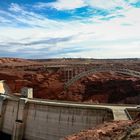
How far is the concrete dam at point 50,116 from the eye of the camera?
3694cm

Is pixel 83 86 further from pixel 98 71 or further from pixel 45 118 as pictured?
pixel 45 118

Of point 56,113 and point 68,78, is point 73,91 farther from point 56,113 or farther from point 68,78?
point 56,113

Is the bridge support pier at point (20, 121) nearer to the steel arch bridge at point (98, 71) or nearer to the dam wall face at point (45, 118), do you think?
the dam wall face at point (45, 118)

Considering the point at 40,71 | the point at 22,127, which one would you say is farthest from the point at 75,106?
the point at 40,71

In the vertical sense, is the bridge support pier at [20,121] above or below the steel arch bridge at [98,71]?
below


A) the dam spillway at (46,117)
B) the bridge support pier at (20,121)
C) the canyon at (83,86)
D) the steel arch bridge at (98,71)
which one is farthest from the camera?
the canyon at (83,86)

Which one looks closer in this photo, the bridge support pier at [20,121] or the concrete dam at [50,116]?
the concrete dam at [50,116]

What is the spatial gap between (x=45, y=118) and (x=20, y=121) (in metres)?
4.66

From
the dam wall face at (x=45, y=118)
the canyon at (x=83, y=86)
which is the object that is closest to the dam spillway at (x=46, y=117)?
the dam wall face at (x=45, y=118)

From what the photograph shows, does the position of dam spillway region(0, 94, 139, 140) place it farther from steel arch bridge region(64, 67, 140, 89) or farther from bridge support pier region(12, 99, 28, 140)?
steel arch bridge region(64, 67, 140, 89)

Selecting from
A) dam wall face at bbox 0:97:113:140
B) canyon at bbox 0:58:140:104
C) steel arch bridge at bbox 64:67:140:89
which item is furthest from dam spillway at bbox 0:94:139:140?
steel arch bridge at bbox 64:67:140:89

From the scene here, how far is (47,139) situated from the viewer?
135 feet

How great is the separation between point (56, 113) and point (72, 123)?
10.6ft

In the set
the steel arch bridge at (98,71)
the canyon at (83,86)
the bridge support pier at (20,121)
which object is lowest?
the bridge support pier at (20,121)
